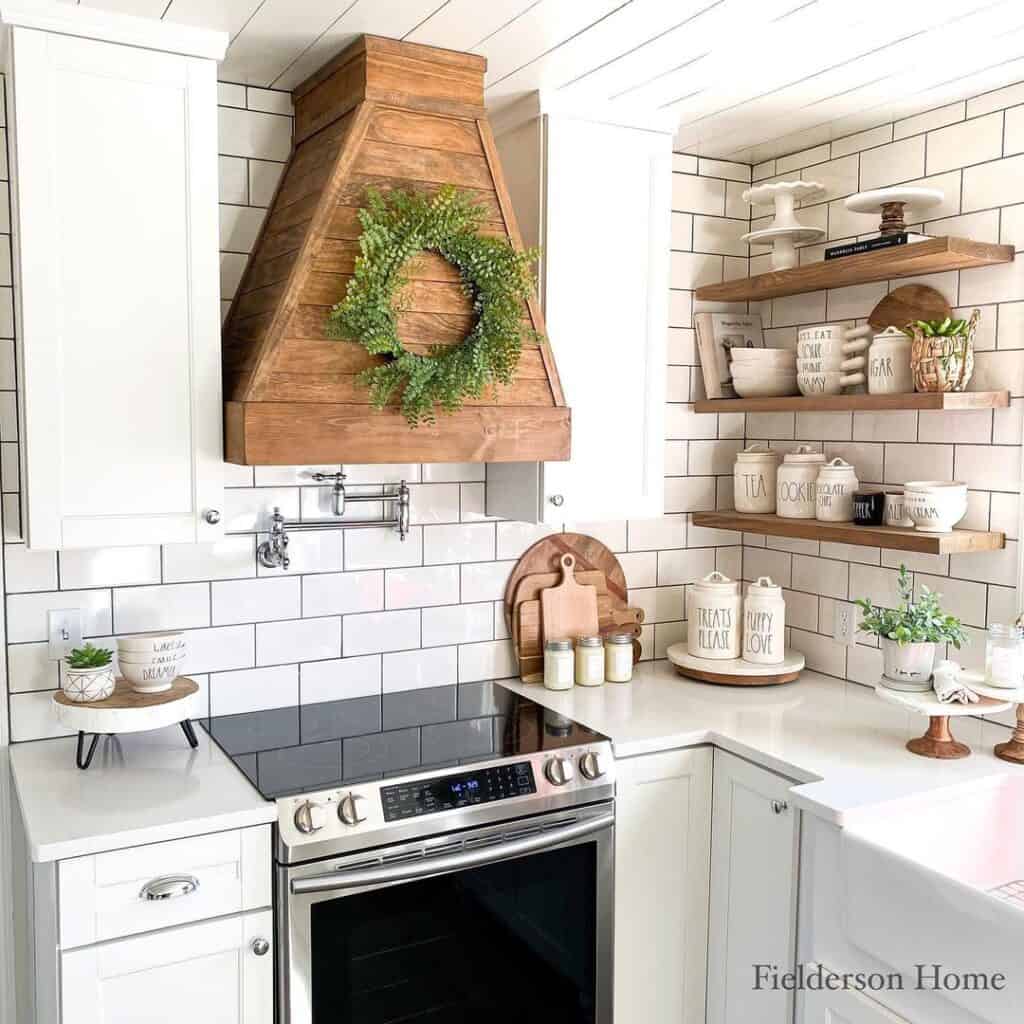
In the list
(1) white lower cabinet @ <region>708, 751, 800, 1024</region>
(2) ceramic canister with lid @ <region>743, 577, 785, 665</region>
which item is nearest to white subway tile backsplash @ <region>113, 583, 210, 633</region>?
(1) white lower cabinet @ <region>708, 751, 800, 1024</region>

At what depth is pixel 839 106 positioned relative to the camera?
2426 mm

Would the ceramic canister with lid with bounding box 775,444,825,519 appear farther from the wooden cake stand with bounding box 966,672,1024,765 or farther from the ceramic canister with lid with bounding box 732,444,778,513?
the wooden cake stand with bounding box 966,672,1024,765

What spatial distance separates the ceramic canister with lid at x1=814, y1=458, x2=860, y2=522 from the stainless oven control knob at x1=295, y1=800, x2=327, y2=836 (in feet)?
4.81

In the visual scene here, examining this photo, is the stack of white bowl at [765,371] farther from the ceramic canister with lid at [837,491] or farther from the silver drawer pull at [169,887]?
the silver drawer pull at [169,887]

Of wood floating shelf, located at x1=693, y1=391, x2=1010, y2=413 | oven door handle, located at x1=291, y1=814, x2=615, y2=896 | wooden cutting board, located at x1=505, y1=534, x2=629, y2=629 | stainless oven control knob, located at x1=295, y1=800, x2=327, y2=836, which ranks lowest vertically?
oven door handle, located at x1=291, y1=814, x2=615, y2=896

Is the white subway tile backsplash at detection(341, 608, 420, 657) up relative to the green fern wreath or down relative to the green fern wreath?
down

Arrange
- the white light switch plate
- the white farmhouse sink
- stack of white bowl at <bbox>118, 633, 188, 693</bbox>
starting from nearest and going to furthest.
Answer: the white farmhouse sink → stack of white bowl at <bbox>118, 633, 188, 693</bbox> → the white light switch plate

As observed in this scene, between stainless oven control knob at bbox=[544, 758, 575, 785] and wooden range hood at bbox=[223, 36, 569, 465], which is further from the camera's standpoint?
stainless oven control knob at bbox=[544, 758, 575, 785]

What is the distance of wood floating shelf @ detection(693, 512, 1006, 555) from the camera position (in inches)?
89.3

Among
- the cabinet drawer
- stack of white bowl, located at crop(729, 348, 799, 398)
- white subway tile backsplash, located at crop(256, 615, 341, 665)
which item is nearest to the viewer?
the cabinet drawer

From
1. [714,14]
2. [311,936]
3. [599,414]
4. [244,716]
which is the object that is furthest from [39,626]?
[714,14]

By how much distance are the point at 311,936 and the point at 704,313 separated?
1.94 meters

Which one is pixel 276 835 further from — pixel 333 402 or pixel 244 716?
pixel 333 402

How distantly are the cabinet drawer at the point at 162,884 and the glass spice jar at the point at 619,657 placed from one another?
3.72ft
